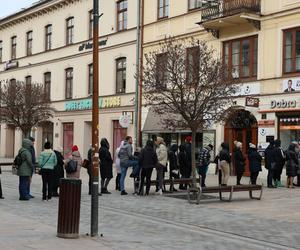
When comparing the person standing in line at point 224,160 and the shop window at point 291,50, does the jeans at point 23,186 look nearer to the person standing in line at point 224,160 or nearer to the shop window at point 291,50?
the person standing in line at point 224,160

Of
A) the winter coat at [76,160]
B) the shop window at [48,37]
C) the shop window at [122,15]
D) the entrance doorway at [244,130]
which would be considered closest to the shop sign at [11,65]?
the shop window at [48,37]

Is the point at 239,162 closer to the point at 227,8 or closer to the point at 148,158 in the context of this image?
the point at 148,158

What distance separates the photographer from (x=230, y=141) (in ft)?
83.6

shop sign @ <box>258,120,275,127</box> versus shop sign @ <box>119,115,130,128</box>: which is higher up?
shop sign @ <box>119,115,130,128</box>

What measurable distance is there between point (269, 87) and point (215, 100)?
7.86 metres

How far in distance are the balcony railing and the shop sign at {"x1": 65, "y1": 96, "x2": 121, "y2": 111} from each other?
29.4ft

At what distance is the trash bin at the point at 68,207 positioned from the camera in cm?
932

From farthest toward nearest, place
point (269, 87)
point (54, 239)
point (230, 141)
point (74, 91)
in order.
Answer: point (74, 91) → point (230, 141) → point (269, 87) → point (54, 239)

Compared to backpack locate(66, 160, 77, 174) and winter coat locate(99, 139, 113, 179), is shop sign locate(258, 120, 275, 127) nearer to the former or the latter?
winter coat locate(99, 139, 113, 179)

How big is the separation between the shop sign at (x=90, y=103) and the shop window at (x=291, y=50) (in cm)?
1198

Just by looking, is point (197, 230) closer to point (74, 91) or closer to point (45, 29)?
point (74, 91)

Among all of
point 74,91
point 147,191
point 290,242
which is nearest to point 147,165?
point 147,191

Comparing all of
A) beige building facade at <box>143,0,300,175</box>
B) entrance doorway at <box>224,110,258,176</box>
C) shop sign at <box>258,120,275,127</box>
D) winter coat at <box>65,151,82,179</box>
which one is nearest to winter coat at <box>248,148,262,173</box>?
beige building facade at <box>143,0,300,175</box>

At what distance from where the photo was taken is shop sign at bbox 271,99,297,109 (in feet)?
73.2
